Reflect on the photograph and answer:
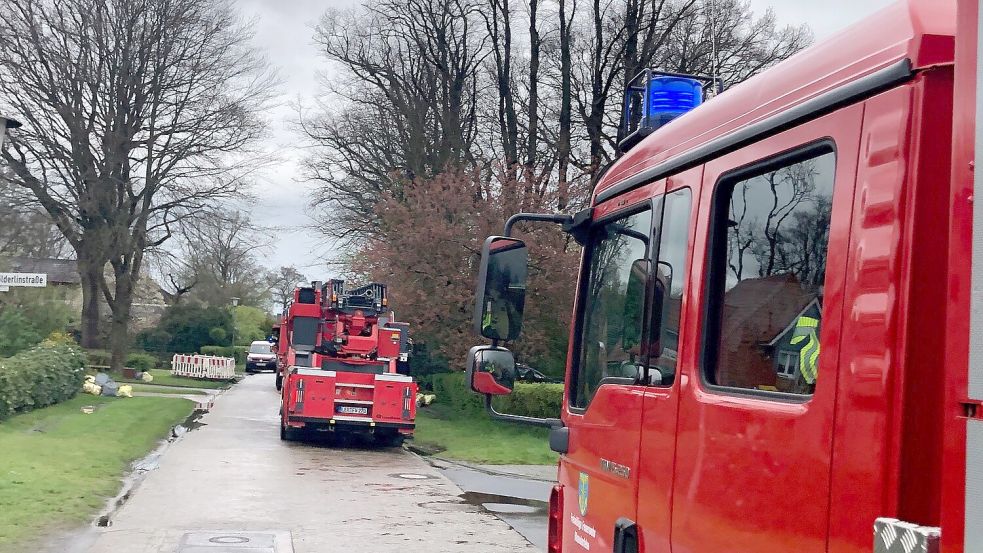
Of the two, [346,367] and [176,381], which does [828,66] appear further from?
[176,381]

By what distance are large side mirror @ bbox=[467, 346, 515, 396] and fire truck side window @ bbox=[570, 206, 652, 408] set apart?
0.98 ft

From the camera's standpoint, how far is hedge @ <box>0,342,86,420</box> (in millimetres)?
19077

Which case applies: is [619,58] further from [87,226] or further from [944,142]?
[944,142]

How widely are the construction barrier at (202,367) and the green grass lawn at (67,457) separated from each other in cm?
1795

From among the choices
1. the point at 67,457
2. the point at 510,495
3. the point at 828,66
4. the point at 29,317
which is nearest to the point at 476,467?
the point at 510,495

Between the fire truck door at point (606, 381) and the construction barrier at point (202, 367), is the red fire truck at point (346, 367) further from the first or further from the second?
the construction barrier at point (202, 367)

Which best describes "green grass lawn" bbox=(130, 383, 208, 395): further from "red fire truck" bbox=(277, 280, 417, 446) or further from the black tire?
the black tire

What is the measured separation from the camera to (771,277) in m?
2.79

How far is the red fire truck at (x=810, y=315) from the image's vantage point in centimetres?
195

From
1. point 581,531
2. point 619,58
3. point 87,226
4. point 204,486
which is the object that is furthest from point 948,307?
point 87,226

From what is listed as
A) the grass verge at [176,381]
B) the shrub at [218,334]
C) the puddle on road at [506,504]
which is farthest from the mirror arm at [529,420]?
the shrub at [218,334]

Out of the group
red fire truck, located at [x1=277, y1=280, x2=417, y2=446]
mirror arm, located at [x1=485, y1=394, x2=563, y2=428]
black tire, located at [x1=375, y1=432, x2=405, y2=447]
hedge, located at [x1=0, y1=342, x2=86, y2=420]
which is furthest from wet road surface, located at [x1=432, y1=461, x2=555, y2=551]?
hedge, located at [x1=0, y1=342, x2=86, y2=420]

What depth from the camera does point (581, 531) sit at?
418 centimetres

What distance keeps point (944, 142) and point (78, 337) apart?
44959mm
